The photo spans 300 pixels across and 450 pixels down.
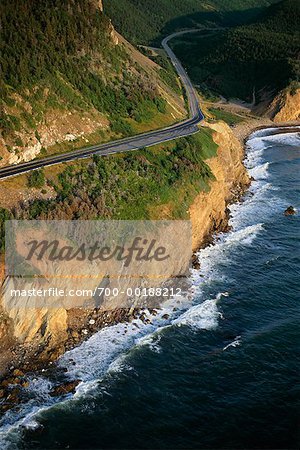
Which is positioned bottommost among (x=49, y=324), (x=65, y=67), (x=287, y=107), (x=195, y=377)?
(x=195, y=377)

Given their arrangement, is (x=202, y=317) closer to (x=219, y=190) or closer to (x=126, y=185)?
(x=126, y=185)

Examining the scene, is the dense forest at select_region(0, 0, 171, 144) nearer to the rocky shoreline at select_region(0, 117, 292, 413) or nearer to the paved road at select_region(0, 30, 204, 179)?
the paved road at select_region(0, 30, 204, 179)

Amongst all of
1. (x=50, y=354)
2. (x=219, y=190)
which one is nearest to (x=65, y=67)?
(x=219, y=190)

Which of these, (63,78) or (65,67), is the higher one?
(65,67)

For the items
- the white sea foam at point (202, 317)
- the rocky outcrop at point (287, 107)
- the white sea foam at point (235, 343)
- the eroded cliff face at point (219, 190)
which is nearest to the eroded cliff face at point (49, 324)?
the eroded cliff face at point (219, 190)

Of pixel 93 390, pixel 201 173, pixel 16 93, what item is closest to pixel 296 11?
pixel 201 173

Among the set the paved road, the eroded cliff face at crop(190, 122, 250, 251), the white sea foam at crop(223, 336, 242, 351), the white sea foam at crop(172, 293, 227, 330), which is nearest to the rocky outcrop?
the paved road

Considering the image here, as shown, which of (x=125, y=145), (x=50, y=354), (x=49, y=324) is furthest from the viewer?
(x=125, y=145)
